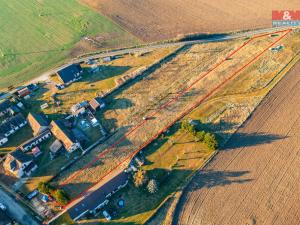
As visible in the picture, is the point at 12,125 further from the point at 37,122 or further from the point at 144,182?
the point at 144,182

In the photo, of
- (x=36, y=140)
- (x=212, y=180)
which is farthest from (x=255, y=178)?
(x=36, y=140)

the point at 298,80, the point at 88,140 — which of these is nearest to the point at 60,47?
the point at 88,140

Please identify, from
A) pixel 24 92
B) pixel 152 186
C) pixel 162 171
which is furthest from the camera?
pixel 24 92

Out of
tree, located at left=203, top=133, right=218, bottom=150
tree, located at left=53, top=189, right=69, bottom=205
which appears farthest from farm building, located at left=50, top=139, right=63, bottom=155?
tree, located at left=203, top=133, right=218, bottom=150

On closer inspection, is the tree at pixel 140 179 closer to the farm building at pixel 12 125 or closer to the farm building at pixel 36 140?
the farm building at pixel 36 140

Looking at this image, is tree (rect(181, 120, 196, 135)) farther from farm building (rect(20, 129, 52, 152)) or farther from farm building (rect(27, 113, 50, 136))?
farm building (rect(27, 113, 50, 136))
